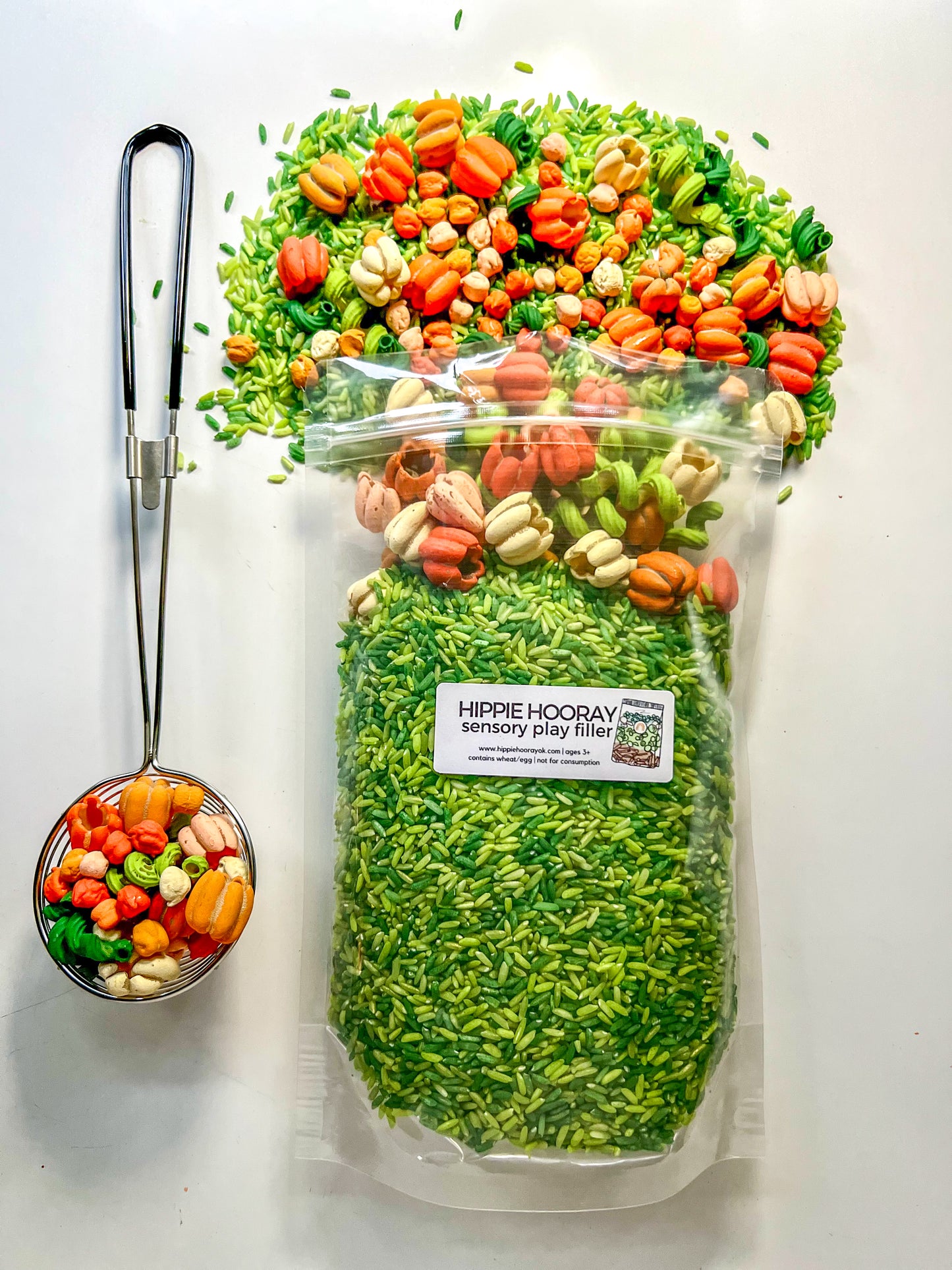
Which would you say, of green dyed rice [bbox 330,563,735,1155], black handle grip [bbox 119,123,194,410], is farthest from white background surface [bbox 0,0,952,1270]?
green dyed rice [bbox 330,563,735,1155]

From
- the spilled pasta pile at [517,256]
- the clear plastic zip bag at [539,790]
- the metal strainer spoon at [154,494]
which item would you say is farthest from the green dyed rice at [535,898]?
the spilled pasta pile at [517,256]

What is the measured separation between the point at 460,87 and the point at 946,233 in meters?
0.56

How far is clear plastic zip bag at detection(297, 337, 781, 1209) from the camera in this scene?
74cm

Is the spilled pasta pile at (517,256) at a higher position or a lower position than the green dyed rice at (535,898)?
higher

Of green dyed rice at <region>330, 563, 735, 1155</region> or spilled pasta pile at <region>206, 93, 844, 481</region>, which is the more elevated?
spilled pasta pile at <region>206, 93, 844, 481</region>

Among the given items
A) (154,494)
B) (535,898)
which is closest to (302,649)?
A: (154,494)

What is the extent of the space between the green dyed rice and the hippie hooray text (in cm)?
2

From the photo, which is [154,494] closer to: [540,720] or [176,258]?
[176,258]

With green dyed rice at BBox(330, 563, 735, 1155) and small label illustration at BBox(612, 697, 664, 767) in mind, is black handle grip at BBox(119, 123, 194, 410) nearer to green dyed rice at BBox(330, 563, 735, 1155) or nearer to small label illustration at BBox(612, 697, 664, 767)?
green dyed rice at BBox(330, 563, 735, 1155)

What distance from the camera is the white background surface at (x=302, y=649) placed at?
88cm

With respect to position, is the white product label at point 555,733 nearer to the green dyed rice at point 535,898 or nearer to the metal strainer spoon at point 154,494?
the green dyed rice at point 535,898

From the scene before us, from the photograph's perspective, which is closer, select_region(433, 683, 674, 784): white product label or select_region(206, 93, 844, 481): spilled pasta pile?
select_region(433, 683, 674, 784): white product label

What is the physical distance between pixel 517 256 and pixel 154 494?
1.51ft

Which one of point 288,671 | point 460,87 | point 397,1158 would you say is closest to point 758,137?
point 460,87
